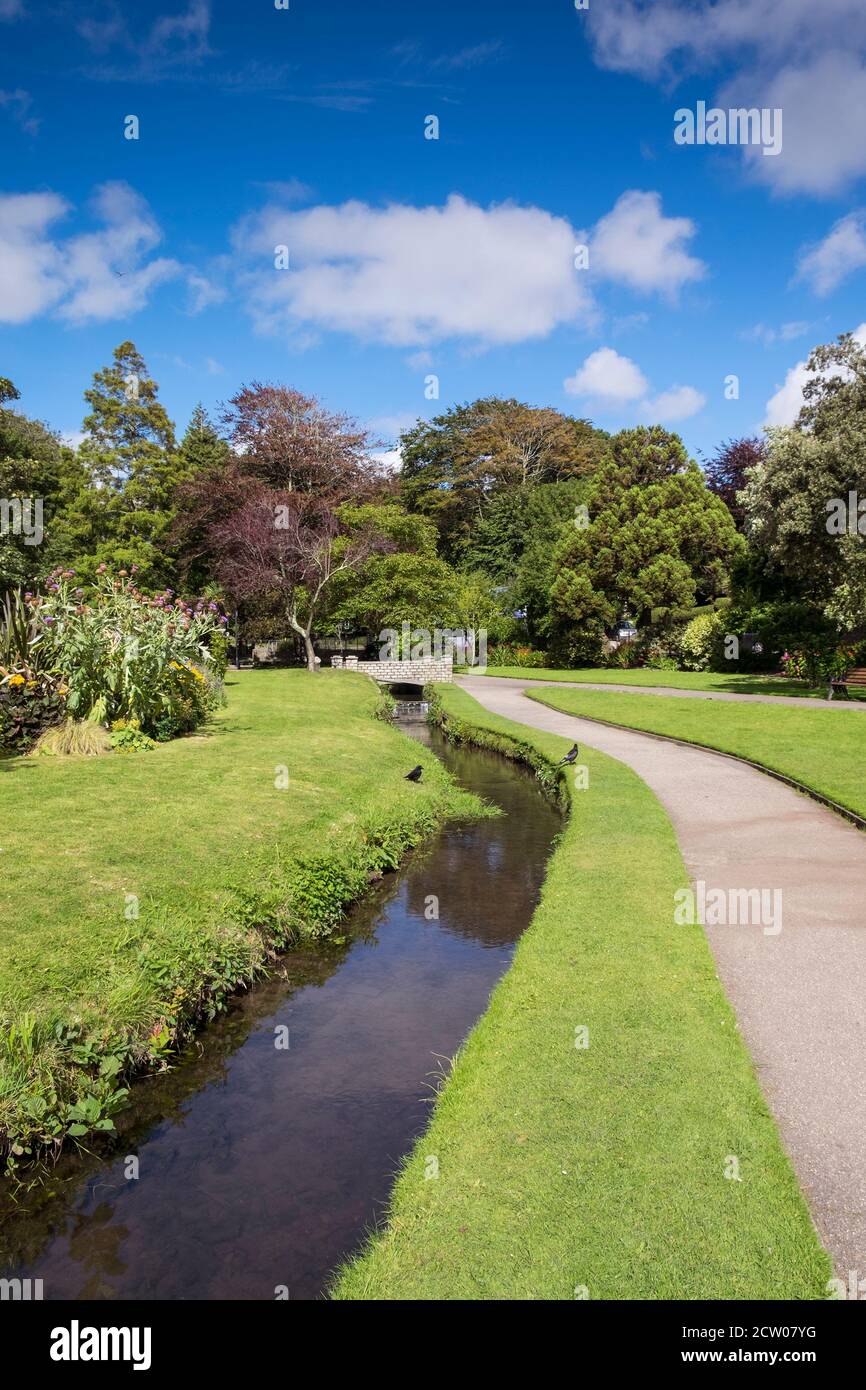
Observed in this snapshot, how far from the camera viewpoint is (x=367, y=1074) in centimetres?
573

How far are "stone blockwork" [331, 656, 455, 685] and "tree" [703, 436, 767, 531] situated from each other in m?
21.0

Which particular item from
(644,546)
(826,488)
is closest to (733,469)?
(644,546)

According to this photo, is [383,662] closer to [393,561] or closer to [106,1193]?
[393,561]

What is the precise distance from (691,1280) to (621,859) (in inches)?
231

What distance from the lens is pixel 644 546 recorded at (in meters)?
39.5

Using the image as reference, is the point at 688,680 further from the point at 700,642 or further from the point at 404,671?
the point at 404,671

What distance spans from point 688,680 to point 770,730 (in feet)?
45.0

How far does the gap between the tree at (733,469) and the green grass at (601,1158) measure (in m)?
46.6

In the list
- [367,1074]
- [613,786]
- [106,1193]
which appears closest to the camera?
[106,1193]

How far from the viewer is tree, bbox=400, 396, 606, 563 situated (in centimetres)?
6162

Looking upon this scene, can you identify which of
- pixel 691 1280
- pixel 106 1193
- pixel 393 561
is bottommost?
pixel 106 1193

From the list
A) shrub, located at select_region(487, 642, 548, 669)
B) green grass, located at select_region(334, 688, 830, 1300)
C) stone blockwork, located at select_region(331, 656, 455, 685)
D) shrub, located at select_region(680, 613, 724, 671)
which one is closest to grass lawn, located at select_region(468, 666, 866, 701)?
shrub, located at select_region(680, 613, 724, 671)

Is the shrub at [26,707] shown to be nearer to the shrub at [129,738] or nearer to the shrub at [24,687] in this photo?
the shrub at [24,687]
